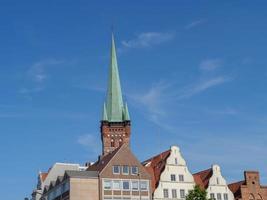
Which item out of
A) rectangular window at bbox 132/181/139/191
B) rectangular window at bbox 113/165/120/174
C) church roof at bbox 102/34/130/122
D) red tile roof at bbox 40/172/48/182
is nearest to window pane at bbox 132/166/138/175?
rectangular window at bbox 132/181/139/191

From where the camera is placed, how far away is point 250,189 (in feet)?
401

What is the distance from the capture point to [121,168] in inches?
4424

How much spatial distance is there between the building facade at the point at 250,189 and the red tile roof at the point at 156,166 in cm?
1656

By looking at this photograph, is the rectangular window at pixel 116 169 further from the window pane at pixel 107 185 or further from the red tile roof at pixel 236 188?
the red tile roof at pixel 236 188

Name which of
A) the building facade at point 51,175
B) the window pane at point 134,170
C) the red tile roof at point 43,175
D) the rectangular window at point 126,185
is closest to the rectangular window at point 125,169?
the window pane at point 134,170

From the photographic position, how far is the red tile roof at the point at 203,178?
120812 millimetres

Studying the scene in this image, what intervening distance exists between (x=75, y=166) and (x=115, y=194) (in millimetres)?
32971

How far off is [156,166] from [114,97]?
6577 cm

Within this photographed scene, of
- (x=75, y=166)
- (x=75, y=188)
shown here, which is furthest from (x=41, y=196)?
(x=75, y=188)

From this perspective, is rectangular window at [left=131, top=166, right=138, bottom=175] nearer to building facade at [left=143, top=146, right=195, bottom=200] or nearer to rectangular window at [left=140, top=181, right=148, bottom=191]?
rectangular window at [left=140, top=181, right=148, bottom=191]

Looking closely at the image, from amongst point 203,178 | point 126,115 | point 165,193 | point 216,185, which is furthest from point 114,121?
point 165,193

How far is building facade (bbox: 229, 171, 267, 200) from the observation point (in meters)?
121

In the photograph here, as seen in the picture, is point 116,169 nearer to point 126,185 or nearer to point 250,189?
point 126,185

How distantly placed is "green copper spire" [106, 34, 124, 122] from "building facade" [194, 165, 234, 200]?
63089 millimetres
